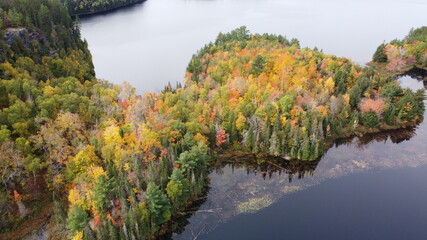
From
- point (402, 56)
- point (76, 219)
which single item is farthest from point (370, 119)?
point (76, 219)

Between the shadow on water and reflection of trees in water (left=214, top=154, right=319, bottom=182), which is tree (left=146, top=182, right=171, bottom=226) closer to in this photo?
the shadow on water

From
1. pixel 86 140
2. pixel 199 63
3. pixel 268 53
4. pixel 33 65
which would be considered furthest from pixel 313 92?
pixel 33 65

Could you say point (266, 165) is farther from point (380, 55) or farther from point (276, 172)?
point (380, 55)

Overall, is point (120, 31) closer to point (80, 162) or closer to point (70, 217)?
point (80, 162)

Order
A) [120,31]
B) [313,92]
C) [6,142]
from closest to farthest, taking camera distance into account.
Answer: [6,142]
[313,92]
[120,31]

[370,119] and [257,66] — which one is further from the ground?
[257,66]

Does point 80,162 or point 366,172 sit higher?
point 80,162
